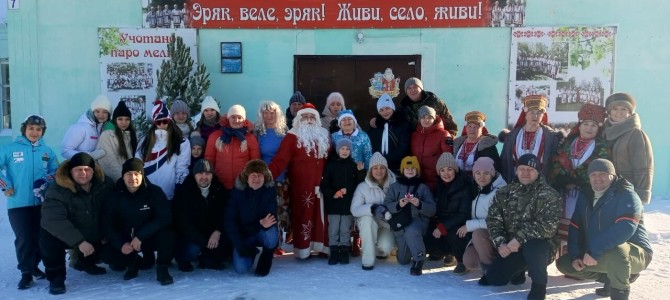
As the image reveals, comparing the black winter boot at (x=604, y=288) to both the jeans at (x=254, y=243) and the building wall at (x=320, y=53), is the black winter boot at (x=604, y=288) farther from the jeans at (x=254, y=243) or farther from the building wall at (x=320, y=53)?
the building wall at (x=320, y=53)

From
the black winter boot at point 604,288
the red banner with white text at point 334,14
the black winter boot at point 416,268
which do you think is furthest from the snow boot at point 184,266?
Result: the red banner with white text at point 334,14

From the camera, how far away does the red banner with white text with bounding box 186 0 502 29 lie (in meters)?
7.31

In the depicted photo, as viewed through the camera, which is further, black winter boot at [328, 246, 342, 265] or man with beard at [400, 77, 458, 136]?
man with beard at [400, 77, 458, 136]

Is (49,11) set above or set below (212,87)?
above

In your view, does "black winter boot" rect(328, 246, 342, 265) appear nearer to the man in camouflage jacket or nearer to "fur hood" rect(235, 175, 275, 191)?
"fur hood" rect(235, 175, 275, 191)

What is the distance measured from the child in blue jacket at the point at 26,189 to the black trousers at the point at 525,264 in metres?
3.82

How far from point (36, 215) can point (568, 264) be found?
14.6 ft

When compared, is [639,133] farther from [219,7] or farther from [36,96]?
[36,96]

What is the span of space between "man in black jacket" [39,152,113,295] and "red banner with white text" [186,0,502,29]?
349 cm

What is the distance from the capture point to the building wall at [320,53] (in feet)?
24.0

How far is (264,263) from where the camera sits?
464cm

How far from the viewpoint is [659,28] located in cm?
733

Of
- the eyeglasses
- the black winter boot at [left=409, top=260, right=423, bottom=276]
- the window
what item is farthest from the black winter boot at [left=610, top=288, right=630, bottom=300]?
the window

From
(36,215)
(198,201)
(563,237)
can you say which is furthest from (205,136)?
(563,237)
